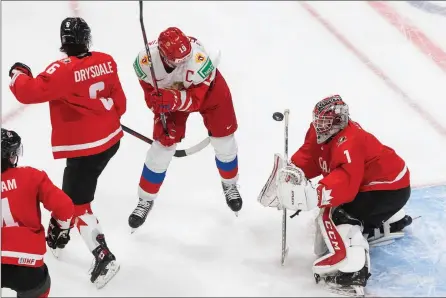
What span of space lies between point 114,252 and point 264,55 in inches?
71.1

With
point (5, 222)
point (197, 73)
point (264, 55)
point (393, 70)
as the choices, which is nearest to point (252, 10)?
point (264, 55)

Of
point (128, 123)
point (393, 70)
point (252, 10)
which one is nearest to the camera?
point (128, 123)

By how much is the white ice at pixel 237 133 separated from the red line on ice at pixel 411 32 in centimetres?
6

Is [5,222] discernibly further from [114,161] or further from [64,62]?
[114,161]

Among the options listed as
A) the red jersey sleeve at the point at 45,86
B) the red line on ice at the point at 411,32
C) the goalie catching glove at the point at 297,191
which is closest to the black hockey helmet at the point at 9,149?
the red jersey sleeve at the point at 45,86

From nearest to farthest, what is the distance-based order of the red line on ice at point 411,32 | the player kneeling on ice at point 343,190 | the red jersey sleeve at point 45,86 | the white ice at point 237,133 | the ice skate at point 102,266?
the red jersey sleeve at point 45,86, the player kneeling on ice at point 343,190, the ice skate at point 102,266, the white ice at point 237,133, the red line on ice at point 411,32

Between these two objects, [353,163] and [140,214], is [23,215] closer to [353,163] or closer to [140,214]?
[140,214]

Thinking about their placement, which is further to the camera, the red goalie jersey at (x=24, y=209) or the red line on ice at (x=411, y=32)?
the red line on ice at (x=411, y=32)

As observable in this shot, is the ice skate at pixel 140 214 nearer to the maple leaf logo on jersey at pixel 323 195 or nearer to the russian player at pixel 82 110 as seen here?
the russian player at pixel 82 110

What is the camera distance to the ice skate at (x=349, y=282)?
103 inches

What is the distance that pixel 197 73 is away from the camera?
9.14 feet

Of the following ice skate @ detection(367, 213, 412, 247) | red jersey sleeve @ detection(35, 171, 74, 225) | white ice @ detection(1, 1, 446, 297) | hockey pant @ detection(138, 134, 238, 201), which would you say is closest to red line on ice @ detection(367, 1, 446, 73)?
white ice @ detection(1, 1, 446, 297)

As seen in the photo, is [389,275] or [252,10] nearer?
[389,275]

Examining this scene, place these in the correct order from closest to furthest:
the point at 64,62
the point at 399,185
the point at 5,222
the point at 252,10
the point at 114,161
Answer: the point at 5,222, the point at 64,62, the point at 399,185, the point at 114,161, the point at 252,10
